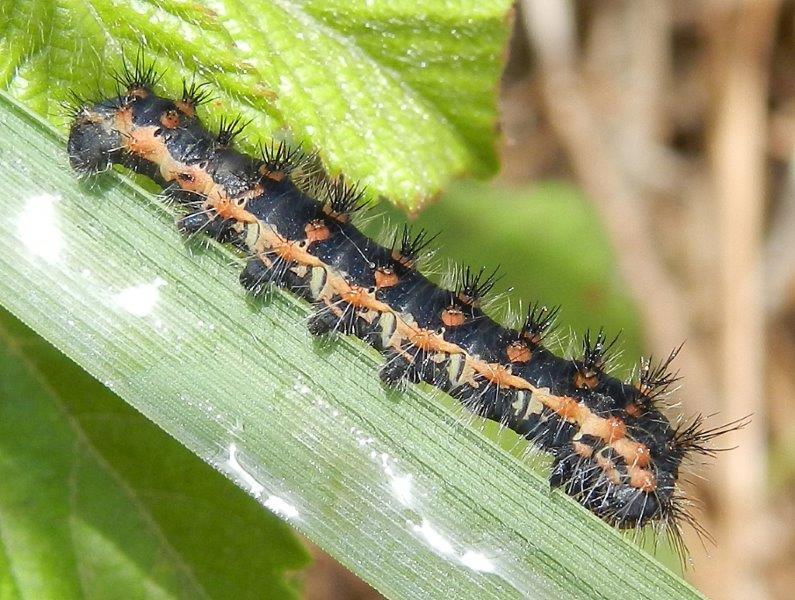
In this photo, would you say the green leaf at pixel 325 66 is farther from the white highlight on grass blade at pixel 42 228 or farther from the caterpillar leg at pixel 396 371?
the caterpillar leg at pixel 396 371

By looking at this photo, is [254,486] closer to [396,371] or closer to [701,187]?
[396,371]

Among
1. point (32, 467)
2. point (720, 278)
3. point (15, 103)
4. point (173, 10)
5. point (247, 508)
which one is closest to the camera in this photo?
point (15, 103)

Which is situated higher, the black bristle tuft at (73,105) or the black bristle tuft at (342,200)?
the black bristle tuft at (342,200)

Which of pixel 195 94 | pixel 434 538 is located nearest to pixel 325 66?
pixel 195 94

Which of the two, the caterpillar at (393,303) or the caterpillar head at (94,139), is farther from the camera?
the caterpillar at (393,303)

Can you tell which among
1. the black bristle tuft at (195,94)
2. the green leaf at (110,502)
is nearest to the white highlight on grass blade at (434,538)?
A: the green leaf at (110,502)

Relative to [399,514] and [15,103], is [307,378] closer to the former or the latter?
[399,514]

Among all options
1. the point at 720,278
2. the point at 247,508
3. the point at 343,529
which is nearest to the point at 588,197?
the point at 720,278
